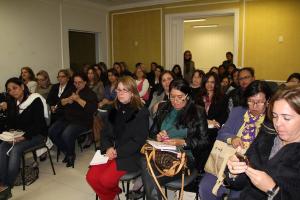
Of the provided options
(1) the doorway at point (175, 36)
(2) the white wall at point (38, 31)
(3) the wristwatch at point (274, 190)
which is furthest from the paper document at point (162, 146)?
(1) the doorway at point (175, 36)

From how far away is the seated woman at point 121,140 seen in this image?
Answer: 8.23ft

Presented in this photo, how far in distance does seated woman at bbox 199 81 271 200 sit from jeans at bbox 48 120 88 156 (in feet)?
7.12

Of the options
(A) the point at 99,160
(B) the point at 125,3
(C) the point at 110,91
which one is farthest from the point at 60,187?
(B) the point at 125,3

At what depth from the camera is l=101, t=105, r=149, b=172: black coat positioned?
2549 millimetres

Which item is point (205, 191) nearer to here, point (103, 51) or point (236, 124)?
point (236, 124)

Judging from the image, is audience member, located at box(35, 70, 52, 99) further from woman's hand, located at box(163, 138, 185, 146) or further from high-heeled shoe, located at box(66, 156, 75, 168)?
woman's hand, located at box(163, 138, 185, 146)

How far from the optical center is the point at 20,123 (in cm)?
332

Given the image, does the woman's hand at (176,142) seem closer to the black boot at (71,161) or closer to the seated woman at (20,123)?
the seated woman at (20,123)

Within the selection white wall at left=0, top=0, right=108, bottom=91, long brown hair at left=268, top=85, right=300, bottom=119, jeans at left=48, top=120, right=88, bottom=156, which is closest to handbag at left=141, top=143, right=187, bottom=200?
long brown hair at left=268, top=85, right=300, bottom=119

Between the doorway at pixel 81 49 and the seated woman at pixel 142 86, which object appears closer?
the seated woman at pixel 142 86

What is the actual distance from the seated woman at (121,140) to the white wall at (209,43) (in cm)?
1023

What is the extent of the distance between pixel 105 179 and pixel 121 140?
15.8 inches

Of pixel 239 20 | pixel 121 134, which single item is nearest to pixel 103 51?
pixel 239 20

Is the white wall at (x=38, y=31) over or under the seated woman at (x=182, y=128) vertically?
over
